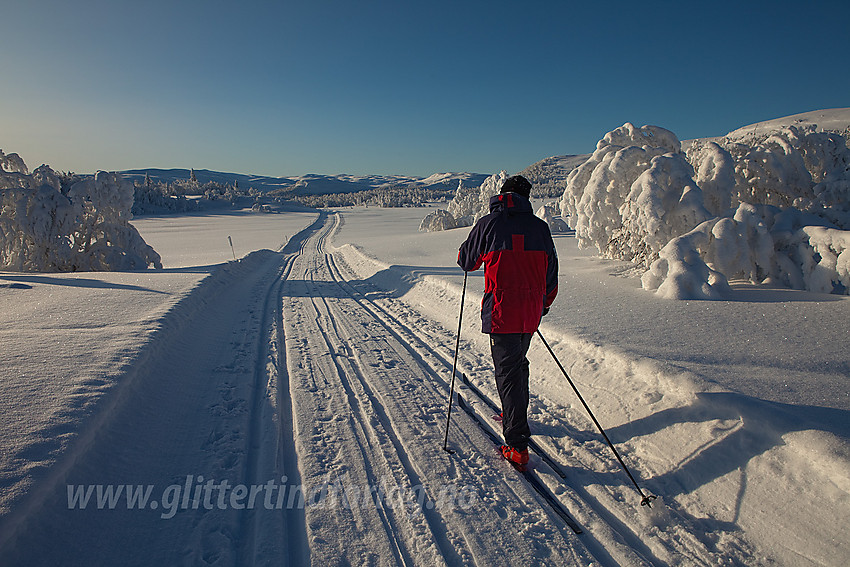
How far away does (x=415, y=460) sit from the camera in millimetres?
3408

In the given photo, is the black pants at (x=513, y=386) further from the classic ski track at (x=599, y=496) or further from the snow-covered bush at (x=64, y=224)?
the snow-covered bush at (x=64, y=224)

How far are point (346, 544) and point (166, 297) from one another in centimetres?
746

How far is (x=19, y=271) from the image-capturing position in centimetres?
1352

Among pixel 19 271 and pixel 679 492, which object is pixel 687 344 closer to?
pixel 679 492

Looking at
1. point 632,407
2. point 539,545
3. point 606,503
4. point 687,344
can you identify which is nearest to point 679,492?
point 606,503

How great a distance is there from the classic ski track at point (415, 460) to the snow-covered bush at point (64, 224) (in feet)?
41.1

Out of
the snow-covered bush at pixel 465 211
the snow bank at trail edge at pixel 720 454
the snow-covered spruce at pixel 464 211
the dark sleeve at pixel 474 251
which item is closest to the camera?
the snow bank at trail edge at pixel 720 454

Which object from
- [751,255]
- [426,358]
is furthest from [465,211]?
[426,358]

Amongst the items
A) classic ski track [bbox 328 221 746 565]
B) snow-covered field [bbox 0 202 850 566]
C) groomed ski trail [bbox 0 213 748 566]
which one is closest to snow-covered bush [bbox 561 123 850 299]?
snow-covered field [bbox 0 202 850 566]

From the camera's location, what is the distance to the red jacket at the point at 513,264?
3.34 metres

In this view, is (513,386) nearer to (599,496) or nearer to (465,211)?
→ (599,496)

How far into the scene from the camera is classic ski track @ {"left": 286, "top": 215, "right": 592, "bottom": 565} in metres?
2.54

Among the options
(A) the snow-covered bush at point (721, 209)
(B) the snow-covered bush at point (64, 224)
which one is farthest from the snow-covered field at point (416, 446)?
(B) the snow-covered bush at point (64, 224)

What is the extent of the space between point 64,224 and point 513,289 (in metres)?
17.1
